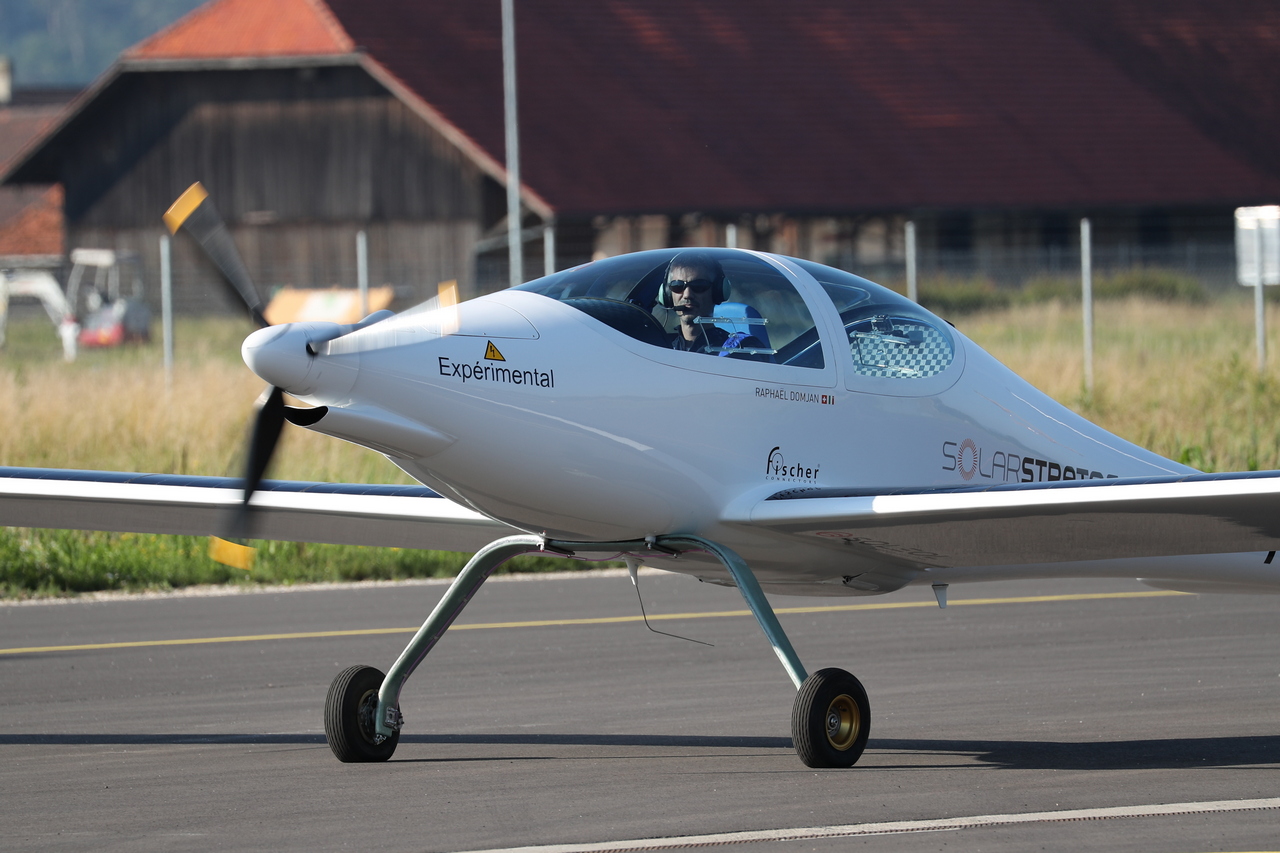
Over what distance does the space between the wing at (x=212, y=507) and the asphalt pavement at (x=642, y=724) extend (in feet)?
3.43

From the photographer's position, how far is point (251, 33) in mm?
46531

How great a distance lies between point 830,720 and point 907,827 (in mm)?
1097

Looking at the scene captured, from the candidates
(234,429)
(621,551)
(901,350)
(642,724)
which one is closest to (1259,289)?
(234,429)

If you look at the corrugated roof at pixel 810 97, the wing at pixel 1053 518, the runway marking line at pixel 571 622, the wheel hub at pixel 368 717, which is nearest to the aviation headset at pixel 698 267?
the wing at pixel 1053 518

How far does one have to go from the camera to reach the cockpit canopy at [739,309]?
25.1 ft

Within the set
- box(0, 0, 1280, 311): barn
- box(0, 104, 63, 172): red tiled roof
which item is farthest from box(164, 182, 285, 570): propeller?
box(0, 104, 63, 172): red tiled roof

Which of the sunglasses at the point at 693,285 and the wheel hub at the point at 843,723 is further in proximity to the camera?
the sunglasses at the point at 693,285

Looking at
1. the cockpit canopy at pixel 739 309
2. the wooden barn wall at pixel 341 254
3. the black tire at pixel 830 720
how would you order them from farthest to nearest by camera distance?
1. the wooden barn wall at pixel 341 254
2. the cockpit canopy at pixel 739 309
3. the black tire at pixel 830 720

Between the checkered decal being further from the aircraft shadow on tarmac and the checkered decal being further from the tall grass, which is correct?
the tall grass

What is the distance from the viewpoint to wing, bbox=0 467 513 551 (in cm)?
870

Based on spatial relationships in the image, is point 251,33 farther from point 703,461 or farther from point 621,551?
point 703,461

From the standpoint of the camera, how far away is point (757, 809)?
22.7 ft

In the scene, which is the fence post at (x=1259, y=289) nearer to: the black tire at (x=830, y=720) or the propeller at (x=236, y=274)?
the black tire at (x=830, y=720)

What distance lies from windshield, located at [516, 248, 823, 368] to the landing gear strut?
0.91 meters
